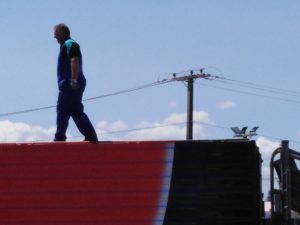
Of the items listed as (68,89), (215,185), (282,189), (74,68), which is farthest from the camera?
(68,89)

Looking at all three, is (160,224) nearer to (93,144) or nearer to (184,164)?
(184,164)

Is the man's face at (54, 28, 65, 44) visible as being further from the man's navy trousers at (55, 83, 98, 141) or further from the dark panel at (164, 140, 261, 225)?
the dark panel at (164, 140, 261, 225)

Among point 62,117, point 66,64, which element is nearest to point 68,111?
point 62,117

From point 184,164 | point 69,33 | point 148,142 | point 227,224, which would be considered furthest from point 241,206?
point 69,33

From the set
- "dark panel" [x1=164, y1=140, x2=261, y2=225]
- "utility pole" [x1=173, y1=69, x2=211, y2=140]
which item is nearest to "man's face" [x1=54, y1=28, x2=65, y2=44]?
"dark panel" [x1=164, y1=140, x2=261, y2=225]

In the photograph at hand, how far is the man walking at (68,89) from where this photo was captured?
6.88 meters

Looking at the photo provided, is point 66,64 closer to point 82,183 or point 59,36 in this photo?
point 59,36

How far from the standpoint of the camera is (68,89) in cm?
696

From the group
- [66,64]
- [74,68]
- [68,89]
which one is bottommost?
[68,89]

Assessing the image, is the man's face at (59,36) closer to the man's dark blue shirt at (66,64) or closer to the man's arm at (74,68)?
the man's dark blue shirt at (66,64)

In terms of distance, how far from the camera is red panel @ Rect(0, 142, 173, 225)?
19.8 ft

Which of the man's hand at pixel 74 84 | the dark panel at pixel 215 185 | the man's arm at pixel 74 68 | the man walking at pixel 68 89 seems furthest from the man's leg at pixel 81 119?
the dark panel at pixel 215 185

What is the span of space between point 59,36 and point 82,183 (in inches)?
68.9

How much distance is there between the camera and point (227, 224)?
599cm
